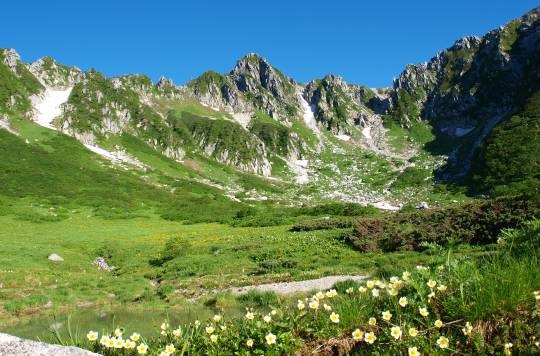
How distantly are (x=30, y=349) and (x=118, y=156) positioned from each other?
15236 centimetres

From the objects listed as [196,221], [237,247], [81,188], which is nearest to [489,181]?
[196,221]

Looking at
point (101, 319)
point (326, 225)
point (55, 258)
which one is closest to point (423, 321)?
point (101, 319)

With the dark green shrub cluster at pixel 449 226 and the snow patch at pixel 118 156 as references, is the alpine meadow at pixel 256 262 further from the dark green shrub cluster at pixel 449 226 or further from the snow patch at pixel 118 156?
the snow patch at pixel 118 156

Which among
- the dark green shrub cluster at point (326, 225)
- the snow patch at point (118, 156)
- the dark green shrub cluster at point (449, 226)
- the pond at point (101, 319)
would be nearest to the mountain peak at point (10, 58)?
the snow patch at point (118, 156)

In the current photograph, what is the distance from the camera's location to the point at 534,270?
5.54 metres

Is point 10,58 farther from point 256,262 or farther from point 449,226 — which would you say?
point 449,226

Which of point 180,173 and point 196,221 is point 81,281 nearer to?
point 196,221

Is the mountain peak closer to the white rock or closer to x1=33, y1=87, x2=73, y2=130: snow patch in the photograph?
x1=33, y1=87, x2=73, y2=130: snow patch

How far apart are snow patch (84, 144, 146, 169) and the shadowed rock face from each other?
139 metres

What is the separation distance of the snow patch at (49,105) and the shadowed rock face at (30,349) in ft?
533

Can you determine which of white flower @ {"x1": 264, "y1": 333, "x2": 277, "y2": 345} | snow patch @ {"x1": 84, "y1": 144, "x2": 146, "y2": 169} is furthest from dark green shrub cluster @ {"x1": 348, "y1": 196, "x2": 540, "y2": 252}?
snow patch @ {"x1": 84, "y1": 144, "x2": 146, "y2": 169}

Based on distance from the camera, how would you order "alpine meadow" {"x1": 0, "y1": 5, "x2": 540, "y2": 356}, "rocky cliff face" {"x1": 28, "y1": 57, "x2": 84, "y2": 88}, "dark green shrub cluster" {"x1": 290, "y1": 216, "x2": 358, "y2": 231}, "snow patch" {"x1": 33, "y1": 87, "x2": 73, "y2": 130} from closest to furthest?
"alpine meadow" {"x1": 0, "y1": 5, "x2": 540, "y2": 356}, "dark green shrub cluster" {"x1": 290, "y1": 216, "x2": 358, "y2": 231}, "snow patch" {"x1": 33, "y1": 87, "x2": 73, "y2": 130}, "rocky cliff face" {"x1": 28, "y1": 57, "x2": 84, "y2": 88}

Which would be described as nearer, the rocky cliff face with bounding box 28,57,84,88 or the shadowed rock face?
the shadowed rock face

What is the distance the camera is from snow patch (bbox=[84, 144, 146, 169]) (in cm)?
14060
